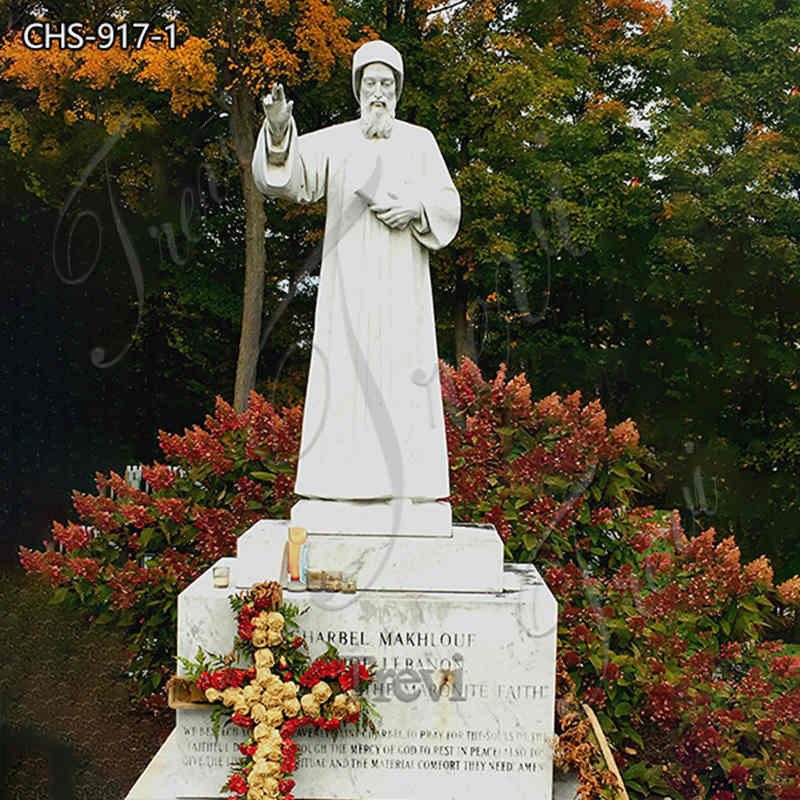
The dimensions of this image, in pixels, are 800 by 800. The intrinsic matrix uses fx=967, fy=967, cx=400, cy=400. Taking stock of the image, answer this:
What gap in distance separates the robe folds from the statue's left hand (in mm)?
46

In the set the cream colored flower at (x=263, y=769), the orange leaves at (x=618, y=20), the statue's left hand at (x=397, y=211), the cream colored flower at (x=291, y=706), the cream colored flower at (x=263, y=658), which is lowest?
the cream colored flower at (x=263, y=769)

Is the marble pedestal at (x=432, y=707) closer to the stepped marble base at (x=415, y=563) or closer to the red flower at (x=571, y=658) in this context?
the stepped marble base at (x=415, y=563)

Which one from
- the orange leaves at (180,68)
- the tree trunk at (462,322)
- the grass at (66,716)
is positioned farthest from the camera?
the tree trunk at (462,322)

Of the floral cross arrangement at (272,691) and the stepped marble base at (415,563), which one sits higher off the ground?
the stepped marble base at (415,563)

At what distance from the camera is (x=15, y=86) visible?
1468 centimetres

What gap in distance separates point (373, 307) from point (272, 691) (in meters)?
1.80

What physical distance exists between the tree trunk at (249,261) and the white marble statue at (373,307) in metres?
8.49

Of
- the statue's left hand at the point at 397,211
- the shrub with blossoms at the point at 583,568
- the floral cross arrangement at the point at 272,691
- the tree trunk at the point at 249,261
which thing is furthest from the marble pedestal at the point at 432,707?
the tree trunk at the point at 249,261

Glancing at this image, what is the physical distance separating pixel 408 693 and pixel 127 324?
11.7m

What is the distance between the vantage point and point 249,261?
13578mm

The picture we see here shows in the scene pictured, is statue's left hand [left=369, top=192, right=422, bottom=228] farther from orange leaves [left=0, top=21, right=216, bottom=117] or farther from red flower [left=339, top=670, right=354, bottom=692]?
orange leaves [left=0, top=21, right=216, bottom=117]

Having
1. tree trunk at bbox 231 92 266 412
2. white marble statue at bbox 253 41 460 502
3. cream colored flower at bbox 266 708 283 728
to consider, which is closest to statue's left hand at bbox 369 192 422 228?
white marble statue at bbox 253 41 460 502

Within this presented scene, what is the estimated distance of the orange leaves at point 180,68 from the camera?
39.7 ft

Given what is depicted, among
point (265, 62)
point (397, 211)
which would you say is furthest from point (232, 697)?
point (265, 62)
